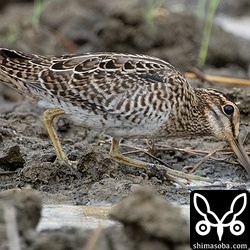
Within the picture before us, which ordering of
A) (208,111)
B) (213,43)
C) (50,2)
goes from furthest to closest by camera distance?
(50,2)
(213,43)
(208,111)

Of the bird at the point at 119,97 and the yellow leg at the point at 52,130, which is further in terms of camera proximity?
the yellow leg at the point at 52,130

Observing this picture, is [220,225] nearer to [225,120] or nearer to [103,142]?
[225,120]

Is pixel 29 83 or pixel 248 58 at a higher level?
pixel 29 83

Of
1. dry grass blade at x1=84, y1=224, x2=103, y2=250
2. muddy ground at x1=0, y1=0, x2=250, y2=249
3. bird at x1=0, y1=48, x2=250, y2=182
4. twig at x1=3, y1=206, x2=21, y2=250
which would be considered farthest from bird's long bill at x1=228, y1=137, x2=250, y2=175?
twig at x1=3, y1=206, x2=21, y2=250

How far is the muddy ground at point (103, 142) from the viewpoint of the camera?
4.88 metres

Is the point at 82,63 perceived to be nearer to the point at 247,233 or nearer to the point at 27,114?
the point at 27,114

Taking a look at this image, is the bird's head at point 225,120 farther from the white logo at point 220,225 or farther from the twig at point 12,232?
the twig at point 12,232

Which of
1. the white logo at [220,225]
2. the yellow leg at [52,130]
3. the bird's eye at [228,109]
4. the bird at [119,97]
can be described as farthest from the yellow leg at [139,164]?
the white logo at [220,225]

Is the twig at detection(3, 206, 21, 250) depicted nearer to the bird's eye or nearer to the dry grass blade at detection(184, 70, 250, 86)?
the bird's eye

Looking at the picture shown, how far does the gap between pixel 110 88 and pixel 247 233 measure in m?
2.43

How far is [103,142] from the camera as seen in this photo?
8547 mm

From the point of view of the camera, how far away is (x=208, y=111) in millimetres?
8023

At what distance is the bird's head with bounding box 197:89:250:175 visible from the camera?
789 centimetres

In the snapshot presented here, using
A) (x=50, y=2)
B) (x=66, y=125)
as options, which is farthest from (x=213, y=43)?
(x=66, y=125)
